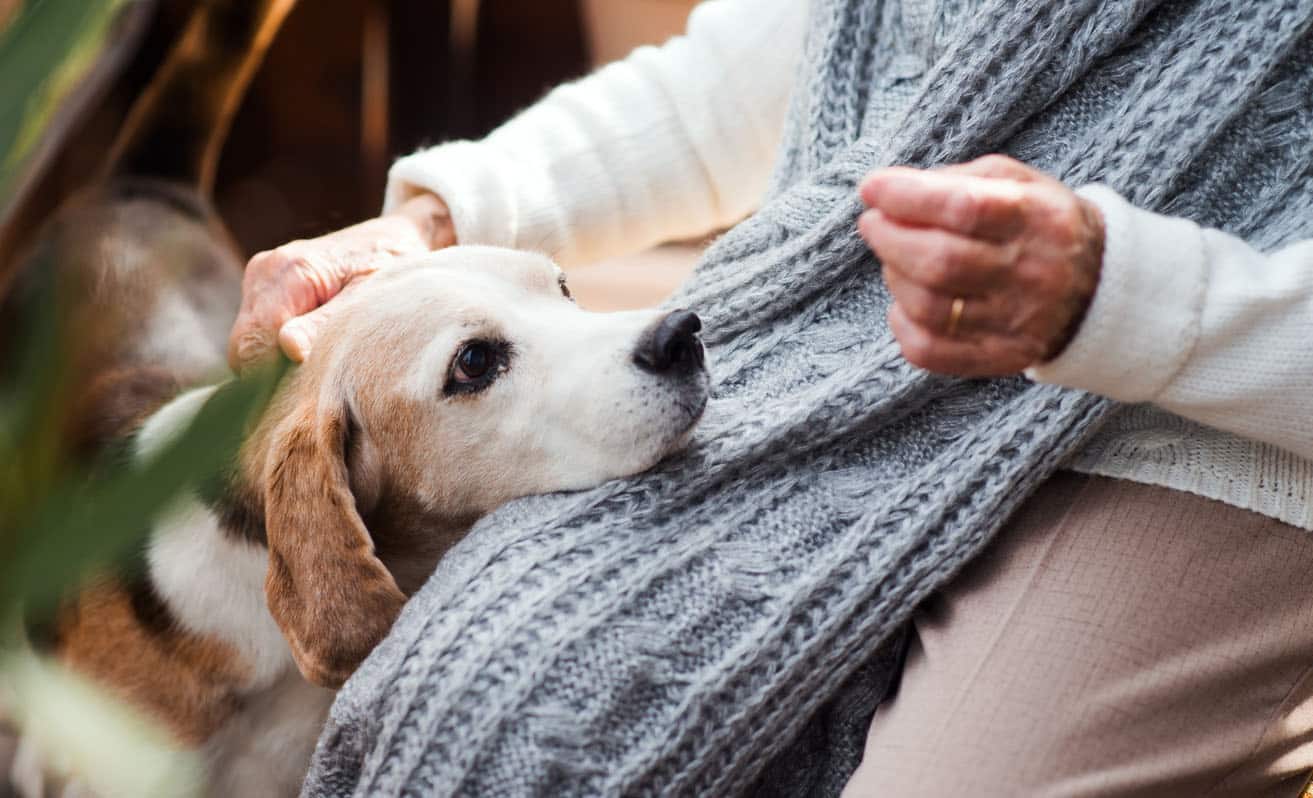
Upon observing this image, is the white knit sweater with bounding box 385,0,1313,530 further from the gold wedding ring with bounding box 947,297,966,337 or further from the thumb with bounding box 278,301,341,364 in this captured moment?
the thumb with bounding box 278,301,341,364

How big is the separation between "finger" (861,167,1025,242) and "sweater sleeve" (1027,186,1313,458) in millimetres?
60

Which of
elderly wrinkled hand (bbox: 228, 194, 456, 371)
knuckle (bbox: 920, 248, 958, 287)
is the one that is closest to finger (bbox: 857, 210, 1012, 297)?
knuckle (bbox: 920, 248, 958, 287)

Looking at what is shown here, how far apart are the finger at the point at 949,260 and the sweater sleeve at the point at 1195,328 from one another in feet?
0.19

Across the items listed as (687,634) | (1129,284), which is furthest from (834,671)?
(1129,284)

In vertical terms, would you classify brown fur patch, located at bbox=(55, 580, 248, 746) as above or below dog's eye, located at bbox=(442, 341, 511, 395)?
below

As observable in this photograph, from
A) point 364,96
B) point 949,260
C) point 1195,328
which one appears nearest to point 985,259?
point 949,260

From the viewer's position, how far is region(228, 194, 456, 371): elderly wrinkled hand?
0.83 meters

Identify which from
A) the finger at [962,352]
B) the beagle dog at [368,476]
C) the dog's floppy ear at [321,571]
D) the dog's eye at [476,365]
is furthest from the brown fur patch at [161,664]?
the finger at [962,352]

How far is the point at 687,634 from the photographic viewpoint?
0.65m

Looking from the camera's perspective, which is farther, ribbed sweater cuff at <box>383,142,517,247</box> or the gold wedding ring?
ribbed sweater cuff at <box>383,142,517,247</box>

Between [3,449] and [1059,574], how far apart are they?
573mm

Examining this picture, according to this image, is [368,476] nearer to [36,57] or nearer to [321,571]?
[321,571]

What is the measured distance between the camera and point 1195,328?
574 mm

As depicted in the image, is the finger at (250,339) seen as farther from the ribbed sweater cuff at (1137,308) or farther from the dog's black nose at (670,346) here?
the ribbed sweater cuff at (1137,308)
